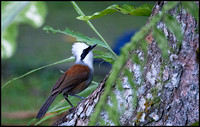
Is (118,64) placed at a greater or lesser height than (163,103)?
greater

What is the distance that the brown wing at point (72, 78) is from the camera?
2781 mm

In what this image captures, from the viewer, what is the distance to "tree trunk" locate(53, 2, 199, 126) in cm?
136

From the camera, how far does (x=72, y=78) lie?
290cm

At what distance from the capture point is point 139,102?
143cm

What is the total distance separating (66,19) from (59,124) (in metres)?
9.03

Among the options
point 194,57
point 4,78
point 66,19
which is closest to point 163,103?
point 194,57

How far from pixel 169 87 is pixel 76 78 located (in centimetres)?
161

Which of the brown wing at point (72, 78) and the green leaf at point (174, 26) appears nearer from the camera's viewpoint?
the green leaf at point (174, 26)

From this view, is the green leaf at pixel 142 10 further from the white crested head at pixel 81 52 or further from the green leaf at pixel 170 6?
the white crested head at pixel 81 52

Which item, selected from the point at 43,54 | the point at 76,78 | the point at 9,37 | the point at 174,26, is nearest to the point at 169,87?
the point at 174,26

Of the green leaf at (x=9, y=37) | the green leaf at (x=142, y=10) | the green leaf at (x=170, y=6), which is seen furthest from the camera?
the green leaf at (x=9, y=37)

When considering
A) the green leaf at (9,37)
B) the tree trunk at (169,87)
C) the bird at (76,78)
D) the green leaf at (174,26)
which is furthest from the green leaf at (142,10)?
Answer: the green leaf at (9,37)

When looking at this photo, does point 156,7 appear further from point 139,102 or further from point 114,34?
point 114,34

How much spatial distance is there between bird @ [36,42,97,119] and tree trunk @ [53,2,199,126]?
119 cm
